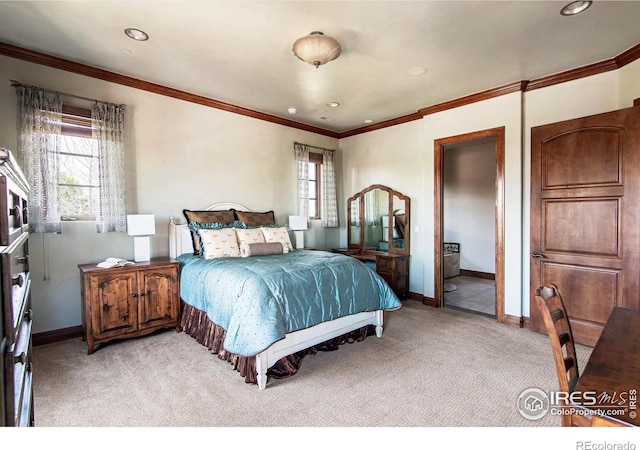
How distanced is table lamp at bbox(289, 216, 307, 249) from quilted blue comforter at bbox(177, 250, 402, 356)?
1455 mm

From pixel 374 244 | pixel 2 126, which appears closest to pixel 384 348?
pixel 374 244

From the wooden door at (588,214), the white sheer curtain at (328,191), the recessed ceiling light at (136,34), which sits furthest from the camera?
the white sheer curtain at (328,191)

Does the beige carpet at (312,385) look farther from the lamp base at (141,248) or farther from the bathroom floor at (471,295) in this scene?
the bathroom floor at (471,295)

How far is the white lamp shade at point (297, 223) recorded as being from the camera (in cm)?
509

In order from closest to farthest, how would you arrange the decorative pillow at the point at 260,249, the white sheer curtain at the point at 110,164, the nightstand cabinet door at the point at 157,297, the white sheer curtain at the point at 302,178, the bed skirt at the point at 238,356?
the bed skirt at the point at 238,356
the nightstand cabinet door at the point at 157,297
the white sheer curtain at the point at 110,164
the decorative pillow at the point at 260,249
the white sheer curtain at the point at 302,178

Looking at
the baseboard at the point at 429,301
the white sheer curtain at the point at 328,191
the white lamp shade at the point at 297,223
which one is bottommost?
the baseboard at the point at 429,301

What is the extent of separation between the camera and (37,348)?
3104 mm

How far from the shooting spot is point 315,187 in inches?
231

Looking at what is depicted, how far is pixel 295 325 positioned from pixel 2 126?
333cm

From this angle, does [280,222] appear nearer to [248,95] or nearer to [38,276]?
[248,95]

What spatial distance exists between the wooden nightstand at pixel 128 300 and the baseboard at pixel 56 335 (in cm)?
19

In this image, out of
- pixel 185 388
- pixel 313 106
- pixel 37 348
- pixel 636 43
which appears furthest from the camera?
pixel 313 106

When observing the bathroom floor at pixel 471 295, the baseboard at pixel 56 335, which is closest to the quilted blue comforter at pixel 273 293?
the baseboard at pixel 56 335

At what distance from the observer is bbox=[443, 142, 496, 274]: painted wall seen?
660 cm
